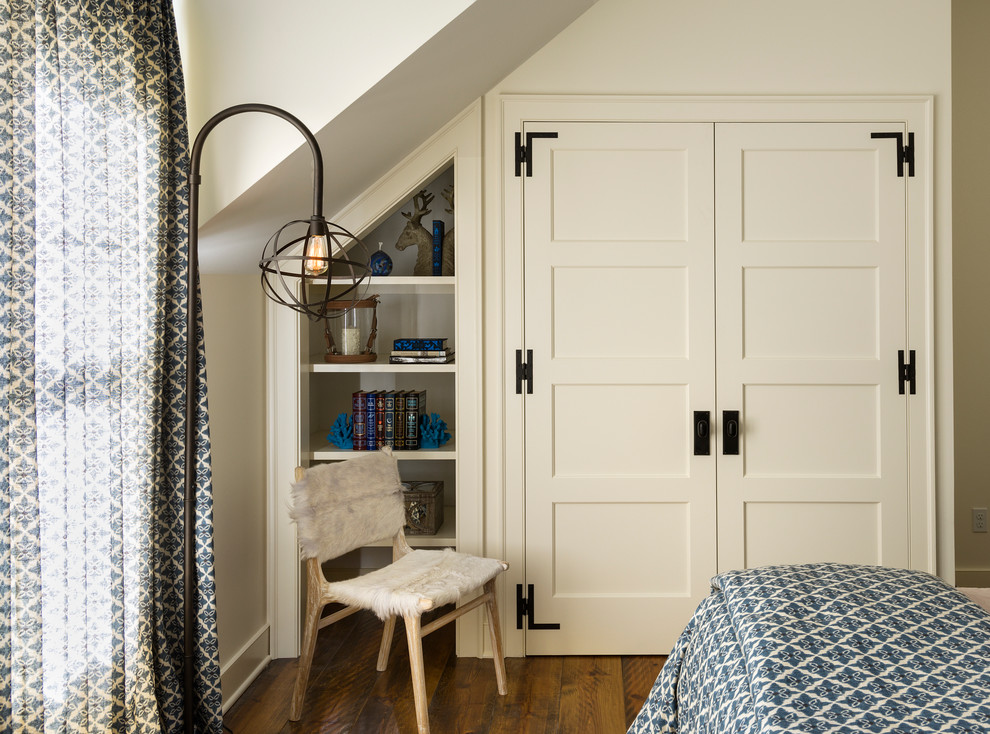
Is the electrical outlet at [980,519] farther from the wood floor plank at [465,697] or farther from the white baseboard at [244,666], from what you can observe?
the white baseboard at [244,666]

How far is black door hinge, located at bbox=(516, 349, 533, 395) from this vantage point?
271 cm

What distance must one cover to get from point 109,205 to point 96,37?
0.36m

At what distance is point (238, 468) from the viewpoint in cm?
248

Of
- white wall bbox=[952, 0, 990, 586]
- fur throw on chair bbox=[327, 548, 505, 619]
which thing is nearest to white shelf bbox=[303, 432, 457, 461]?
fur throw on chair bbox=[327, 548, 505, 619]

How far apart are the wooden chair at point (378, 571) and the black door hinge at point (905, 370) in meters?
1.65

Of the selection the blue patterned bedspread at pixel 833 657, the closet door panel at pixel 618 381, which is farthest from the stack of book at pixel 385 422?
the blue patterned bedspread at pixel 833 657

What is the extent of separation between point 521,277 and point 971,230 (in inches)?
83.1

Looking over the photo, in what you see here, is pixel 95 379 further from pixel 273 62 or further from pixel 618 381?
pixel 618 381

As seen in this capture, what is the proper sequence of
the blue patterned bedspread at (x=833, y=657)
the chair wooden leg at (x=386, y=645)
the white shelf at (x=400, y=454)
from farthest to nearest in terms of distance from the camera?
the white shelf at (x=400, y=454) < the chair wooden leg at (x=386, y=645) < the blue patterned bedspread at (x=833, y=657)

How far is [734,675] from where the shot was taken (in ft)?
4.11

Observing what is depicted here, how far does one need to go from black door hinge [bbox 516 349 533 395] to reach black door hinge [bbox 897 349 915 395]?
139 cm

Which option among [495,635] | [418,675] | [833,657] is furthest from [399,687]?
[833,657]

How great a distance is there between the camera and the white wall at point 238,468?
231 cm

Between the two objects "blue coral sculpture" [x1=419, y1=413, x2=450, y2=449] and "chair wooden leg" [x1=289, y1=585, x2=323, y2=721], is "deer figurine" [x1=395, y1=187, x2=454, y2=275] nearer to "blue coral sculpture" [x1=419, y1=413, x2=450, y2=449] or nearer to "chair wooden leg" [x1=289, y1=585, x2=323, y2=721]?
"blue coral sculpture" [x1=419, y1=413, x2=450, y2=449]
